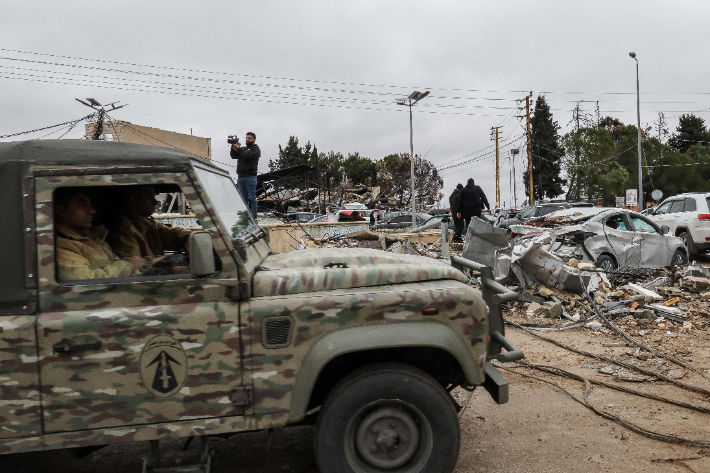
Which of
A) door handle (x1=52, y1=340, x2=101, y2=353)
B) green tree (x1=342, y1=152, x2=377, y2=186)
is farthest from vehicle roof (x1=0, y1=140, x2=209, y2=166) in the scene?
green tree (x1=342, y1=152, x2=377, y2=186)

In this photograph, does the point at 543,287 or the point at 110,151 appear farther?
the point at 543,287

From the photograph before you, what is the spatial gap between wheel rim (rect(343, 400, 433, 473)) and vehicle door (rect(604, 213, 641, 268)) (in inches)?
371

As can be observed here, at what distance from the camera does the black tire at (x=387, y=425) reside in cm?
295

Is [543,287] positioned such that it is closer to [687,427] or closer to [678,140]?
[687,427]

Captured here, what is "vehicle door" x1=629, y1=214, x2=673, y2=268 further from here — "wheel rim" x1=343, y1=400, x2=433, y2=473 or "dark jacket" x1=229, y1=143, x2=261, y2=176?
"wheel rim" x1=343, y1=400, x2=433, y2=473

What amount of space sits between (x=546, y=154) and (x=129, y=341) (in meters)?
75.1

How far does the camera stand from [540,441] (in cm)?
401

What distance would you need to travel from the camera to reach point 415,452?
3.04 m

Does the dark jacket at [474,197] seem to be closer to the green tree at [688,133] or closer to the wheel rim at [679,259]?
the wheel rim at [679,259]

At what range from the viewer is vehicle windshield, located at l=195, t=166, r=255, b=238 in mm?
3010

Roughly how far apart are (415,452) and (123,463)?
2140 millimetres

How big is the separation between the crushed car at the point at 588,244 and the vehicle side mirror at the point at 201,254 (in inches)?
299

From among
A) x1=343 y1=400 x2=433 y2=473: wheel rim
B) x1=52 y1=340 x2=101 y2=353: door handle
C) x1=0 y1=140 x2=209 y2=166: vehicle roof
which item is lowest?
x1=343 y1=400 x2=433 y2=473: wheel rim

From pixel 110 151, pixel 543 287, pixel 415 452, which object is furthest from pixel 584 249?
pixel 110 151
